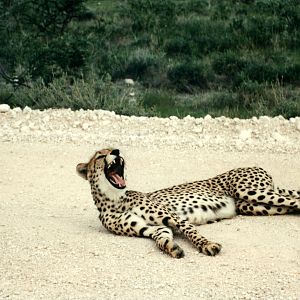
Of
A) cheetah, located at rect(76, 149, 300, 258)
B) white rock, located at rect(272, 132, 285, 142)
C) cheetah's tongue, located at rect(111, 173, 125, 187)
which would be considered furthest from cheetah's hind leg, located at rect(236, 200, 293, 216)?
white rock, located at rect(272, 132, 285, 142)

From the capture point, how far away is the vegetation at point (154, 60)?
43.9ft

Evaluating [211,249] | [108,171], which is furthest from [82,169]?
[211,249]

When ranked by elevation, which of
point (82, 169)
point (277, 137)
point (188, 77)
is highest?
point (82, 169)

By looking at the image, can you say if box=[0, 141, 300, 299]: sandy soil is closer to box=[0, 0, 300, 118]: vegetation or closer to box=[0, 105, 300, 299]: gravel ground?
box=[0, 105, 300, 299]: gravel ground

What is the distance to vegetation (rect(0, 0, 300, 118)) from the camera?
13383mm

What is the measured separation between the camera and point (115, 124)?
10891 millimetres

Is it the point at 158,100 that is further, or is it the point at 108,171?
the point at 158,100

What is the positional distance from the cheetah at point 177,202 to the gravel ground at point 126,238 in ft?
0.31

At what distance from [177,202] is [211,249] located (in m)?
1.06

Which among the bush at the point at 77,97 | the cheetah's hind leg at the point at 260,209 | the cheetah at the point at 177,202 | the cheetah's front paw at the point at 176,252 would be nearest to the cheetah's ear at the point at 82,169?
the cheetah at the point at 177,202

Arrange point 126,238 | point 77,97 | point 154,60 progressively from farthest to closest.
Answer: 1. point 154,60
2. point 77,97
3. point 126,238

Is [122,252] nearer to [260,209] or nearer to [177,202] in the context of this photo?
[177,202]

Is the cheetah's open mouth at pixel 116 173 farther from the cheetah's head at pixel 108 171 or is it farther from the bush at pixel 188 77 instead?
the bush at pixel 188 77

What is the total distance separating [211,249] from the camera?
5871mm
